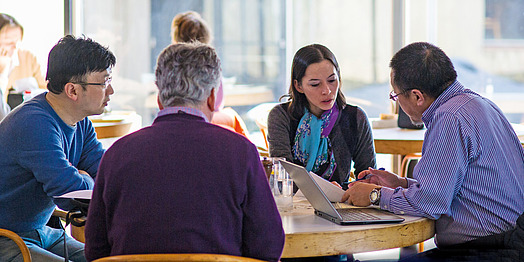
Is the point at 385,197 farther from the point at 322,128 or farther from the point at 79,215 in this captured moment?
the point at 79,215

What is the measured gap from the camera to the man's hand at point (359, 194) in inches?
78.8

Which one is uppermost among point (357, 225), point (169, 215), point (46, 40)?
point (46, 40)

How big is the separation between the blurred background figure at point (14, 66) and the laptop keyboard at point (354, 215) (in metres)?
2.80

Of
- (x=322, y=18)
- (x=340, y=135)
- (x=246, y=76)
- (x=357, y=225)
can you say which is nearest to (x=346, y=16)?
(x=322, y=18)

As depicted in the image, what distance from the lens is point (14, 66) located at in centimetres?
532

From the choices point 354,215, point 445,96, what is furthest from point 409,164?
point 354,215

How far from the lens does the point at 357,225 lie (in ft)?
5.69

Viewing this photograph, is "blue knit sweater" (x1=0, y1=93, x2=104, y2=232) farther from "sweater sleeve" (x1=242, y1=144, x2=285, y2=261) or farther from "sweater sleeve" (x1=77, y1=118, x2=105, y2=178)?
"sweater sleeve" (x1=242, y1=144, x2=285, y2=261)

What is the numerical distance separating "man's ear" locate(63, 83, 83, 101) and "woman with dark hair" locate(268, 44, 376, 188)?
89cm

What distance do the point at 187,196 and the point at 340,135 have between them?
4.55ft

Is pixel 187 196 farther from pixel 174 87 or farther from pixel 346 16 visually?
pixel 346 16

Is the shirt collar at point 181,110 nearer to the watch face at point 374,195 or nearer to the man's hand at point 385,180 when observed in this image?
the watch face at point 374,195

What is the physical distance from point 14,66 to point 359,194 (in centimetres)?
425

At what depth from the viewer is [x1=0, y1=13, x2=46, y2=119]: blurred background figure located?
4560 millimetres
